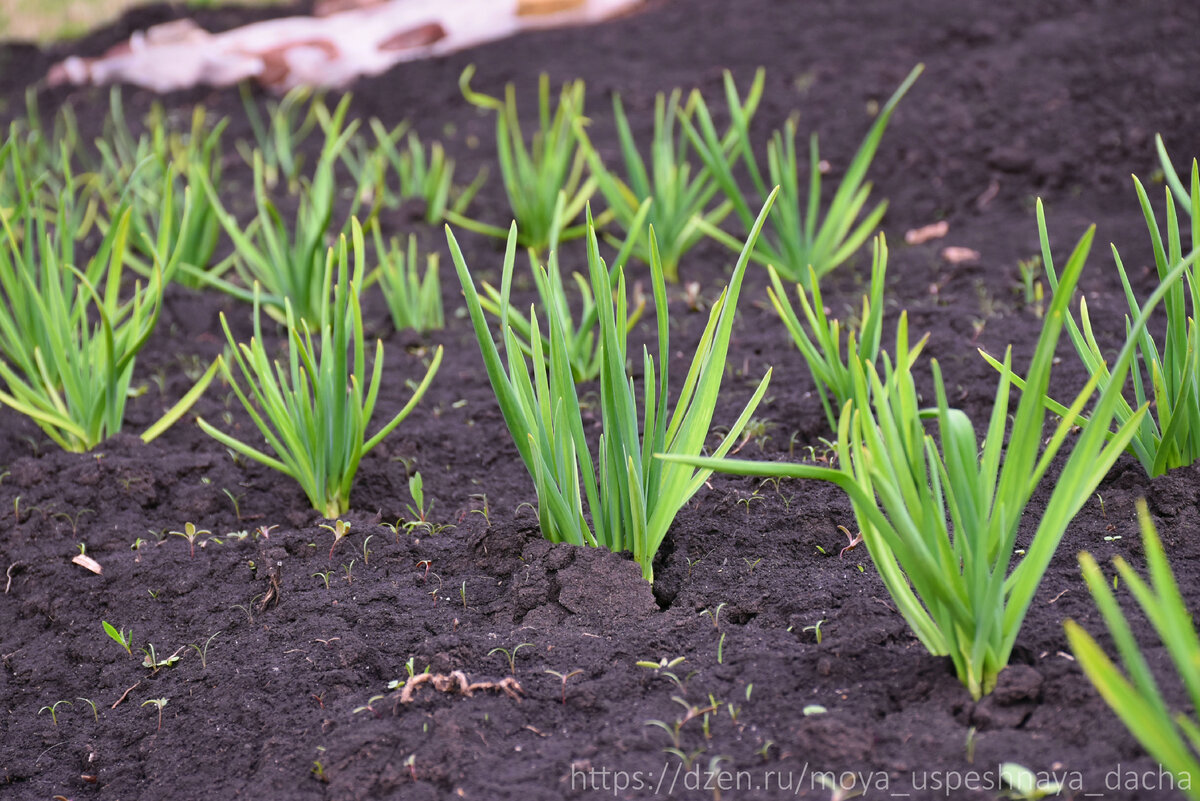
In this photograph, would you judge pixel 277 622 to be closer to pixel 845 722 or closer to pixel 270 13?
pixel 845 722

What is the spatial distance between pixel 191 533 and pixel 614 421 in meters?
0.92

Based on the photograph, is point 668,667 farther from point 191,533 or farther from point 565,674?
point 191,533

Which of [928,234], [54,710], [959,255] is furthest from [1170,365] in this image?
[54,710]

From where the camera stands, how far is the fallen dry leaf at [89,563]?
1.83 meters

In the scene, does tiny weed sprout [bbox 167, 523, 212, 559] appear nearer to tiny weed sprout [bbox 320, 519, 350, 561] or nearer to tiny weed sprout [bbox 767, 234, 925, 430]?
Answer: tiny weed sprout [bbox 320, 519, 350, 561]

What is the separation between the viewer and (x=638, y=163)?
9.82 ft

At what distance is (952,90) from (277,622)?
11.1 ft

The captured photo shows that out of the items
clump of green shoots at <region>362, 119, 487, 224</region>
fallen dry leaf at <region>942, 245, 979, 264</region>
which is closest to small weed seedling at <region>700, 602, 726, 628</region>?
fallen dry leaf at <region>942, 245, 979, 264</region>

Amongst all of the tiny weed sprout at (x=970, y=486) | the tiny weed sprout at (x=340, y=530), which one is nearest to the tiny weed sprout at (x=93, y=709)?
the tiny weed sprout at (x=340, y=530)

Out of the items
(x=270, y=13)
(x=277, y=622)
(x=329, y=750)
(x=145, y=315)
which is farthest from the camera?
(x=270, y=13)

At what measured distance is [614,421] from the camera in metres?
1.50

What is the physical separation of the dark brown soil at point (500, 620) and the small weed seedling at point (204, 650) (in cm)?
1

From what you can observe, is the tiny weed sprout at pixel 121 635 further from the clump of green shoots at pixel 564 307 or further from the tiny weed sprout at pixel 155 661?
the clump of green shoots at pixel 564 307

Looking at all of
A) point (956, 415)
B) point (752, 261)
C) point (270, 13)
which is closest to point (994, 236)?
point (752, 261)
